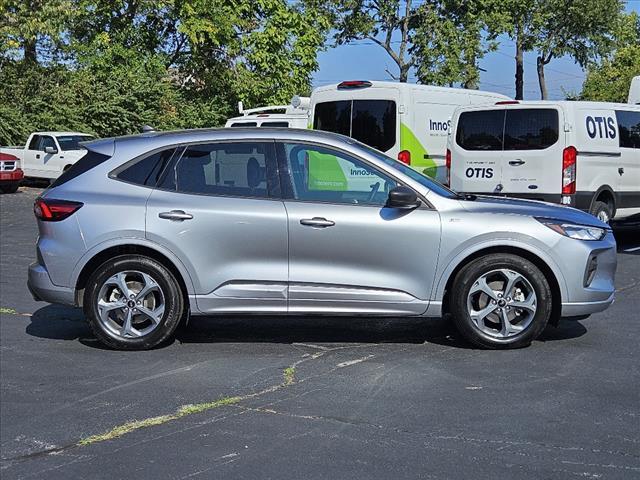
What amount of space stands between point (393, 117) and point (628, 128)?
11.3ft

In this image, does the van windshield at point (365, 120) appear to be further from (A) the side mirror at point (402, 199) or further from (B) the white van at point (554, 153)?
(A) the side mirror at point (402, 199)

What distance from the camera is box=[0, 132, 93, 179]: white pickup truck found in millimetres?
26188

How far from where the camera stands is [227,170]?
23.0ft

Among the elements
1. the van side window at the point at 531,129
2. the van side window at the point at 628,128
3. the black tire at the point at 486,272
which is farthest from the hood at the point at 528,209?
the van side window at the point at 628,128

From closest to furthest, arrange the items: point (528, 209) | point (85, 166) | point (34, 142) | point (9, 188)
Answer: point (528, 209), point (85, 166), point (9, 188), point (34, 142)

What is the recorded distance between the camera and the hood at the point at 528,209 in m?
6.87

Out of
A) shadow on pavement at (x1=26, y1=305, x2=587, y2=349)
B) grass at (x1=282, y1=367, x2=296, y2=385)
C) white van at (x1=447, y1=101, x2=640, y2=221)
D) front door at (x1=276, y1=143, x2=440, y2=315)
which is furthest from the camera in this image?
white van at (x1=447, y1=101, x2=640, y2=221)

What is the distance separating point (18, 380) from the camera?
20.5 feet

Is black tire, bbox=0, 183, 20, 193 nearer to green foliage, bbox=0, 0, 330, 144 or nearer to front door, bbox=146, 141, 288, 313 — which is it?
green foliage, bbox=0, 0, 330, 144

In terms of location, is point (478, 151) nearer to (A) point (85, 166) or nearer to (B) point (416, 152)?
(B) point (416, 152)

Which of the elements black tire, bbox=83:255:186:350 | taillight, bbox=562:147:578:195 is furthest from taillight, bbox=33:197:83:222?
taillight, bbox=562:147:578:195

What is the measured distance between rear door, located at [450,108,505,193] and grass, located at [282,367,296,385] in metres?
6.82

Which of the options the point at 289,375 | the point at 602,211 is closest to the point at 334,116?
the point at 602,211

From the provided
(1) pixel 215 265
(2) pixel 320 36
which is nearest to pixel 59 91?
(2) pixel 320 36
